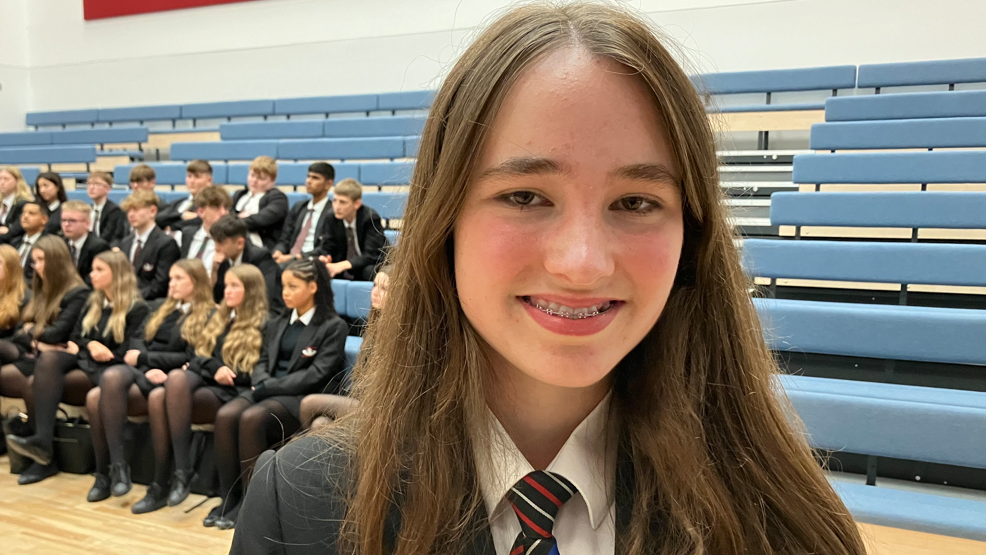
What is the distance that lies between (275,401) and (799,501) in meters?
2.40

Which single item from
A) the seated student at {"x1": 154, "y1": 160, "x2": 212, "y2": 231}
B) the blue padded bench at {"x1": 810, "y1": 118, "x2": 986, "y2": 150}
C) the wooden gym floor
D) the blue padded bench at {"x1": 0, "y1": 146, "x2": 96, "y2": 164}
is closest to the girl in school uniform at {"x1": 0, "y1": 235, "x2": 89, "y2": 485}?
the wooden gym floor

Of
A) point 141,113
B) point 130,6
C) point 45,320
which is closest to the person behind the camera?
point 45,320

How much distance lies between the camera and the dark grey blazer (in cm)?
66

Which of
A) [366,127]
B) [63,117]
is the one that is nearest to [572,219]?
[366,127]

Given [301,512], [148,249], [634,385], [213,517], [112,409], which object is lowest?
[213,517]

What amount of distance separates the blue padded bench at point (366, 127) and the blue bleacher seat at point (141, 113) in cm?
246

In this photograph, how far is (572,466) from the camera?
2.17 ft

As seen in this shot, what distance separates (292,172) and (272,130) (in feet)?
4.79

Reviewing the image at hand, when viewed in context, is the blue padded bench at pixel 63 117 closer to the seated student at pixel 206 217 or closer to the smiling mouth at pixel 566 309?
the seated student at pixel 206 217

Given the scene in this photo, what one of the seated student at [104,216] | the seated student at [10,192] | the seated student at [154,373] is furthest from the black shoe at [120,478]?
the seated student at [10,192]

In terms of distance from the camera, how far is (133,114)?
27.6 ft

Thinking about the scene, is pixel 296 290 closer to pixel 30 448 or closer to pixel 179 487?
pixel 179 487

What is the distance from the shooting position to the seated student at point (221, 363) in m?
2.94

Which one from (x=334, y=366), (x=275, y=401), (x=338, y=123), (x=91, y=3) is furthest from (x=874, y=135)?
(x=91, y=3)
